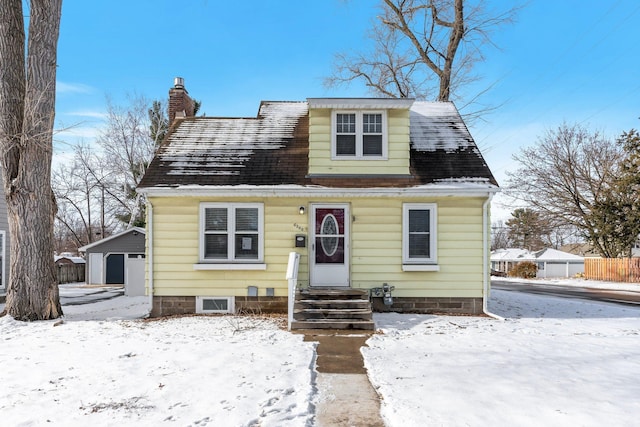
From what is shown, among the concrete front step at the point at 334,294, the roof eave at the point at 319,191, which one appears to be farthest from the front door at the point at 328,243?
the concrete front step at the point at 334,294

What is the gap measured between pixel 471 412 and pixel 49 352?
6.19 metres

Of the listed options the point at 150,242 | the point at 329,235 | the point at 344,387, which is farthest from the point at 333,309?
the point at 150,242

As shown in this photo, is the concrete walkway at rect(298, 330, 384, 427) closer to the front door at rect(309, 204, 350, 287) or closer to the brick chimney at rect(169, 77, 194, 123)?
the front door at rect(309, 204, 350, 287)

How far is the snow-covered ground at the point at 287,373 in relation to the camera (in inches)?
168

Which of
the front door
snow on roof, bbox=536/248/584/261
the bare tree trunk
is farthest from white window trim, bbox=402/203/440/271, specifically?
snow on roof, bbox=536/248/584/261

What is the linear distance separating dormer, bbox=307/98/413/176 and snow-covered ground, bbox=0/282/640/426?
369cm

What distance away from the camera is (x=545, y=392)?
4879 millimetres

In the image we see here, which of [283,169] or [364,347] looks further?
[283,169]

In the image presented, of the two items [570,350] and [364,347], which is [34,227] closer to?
[364,347]

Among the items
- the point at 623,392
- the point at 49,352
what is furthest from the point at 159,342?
the point at 623,392

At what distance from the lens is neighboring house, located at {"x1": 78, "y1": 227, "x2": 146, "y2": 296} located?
16000 millimetres

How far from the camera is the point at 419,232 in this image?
410 inches

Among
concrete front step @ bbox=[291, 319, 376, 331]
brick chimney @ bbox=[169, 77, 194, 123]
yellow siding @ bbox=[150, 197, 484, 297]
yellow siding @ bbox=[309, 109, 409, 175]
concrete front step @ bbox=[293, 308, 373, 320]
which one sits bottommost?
concrete front step @ bbox=[291, 319, 376, 331]

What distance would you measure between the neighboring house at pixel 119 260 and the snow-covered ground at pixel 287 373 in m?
6.82
